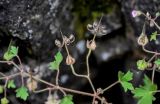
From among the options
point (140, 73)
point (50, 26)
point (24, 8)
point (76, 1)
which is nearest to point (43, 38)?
point (50, 26)

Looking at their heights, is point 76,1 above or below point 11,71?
above

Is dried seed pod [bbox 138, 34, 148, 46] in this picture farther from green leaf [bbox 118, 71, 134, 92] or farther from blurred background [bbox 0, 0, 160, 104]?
blurred background [bbox 0, 0, 160, 104]

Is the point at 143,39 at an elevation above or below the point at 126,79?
above

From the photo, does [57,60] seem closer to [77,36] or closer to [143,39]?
[143,39]

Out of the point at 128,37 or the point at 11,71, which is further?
the point at 128,37

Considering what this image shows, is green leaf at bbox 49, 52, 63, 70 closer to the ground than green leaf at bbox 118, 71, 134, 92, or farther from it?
farther from it

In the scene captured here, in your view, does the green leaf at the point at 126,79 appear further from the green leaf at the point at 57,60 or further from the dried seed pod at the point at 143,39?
the green leaf at the point at 57,60

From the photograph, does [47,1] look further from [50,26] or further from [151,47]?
[151,47]

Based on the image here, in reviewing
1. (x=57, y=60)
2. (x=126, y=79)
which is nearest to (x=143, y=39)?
(x=126, y=79)

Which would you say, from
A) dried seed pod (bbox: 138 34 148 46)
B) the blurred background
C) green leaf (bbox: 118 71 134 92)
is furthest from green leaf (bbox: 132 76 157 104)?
the blurred background
